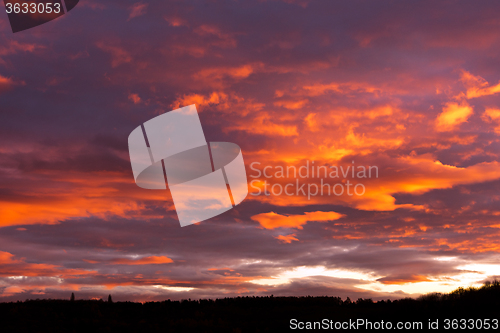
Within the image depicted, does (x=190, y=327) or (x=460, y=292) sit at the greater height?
(x=460, y=292)

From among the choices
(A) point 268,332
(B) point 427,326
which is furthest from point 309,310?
(B) point 427,326

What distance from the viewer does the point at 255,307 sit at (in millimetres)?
29469

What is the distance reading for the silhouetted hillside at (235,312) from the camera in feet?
75.7

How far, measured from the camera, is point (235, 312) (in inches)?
1088

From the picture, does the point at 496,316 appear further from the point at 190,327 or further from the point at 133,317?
the point at 133,317

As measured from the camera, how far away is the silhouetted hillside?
23062 millimetres

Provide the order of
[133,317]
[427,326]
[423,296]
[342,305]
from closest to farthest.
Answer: [427,326]
[133,317]
[423,296]
[342,305]

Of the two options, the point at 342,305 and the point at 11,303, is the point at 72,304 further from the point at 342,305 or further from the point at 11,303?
the point at 342,305

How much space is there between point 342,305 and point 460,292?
805 cm

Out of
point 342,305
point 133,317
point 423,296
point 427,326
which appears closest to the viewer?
point 427,326

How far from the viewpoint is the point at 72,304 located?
92.6 feet

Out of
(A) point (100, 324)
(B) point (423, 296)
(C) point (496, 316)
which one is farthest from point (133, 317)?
(C) point (496, 316)

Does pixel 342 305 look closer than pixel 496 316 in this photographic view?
No

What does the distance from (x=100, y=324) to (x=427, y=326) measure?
17.9m
